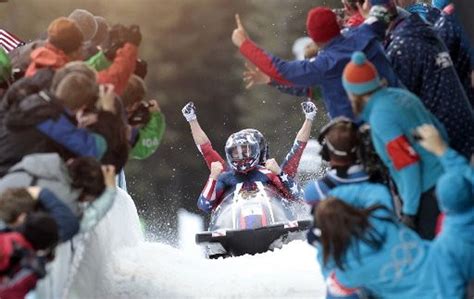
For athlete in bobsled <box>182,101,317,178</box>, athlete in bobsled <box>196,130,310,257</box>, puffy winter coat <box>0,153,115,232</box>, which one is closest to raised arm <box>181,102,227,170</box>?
athlete in bobsled <box>182,101,317,178</box>

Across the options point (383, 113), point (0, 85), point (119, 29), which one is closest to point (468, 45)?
point (383, 113)

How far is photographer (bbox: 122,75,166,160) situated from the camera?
512 cm

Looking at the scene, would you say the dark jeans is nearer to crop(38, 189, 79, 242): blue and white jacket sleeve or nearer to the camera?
crop(38, 189, 79, 242): blue and white jacket sleeve

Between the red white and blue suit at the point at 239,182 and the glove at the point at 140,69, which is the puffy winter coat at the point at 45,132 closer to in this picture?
the glove at the point at 140,69

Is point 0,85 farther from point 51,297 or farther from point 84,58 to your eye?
point 51,297

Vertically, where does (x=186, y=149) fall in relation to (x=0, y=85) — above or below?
above

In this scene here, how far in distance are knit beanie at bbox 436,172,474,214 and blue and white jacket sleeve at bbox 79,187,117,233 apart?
135 cm

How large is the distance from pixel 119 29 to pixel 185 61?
16.0ft

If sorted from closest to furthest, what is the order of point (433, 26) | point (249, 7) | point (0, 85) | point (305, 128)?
1. point (433, 26)
2. point (0, 85)
3. point (305, 128)
4. point (249, 7)

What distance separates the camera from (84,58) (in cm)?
521

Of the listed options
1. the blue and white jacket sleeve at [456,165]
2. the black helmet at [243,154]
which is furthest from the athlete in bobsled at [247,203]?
Result: the blue and white jacket sleeve at [456,165]

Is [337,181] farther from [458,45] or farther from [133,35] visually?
[133,35]

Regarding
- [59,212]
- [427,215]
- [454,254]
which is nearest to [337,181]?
[427,215]

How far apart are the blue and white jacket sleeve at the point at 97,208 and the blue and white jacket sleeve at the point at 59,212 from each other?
141 millimetres
